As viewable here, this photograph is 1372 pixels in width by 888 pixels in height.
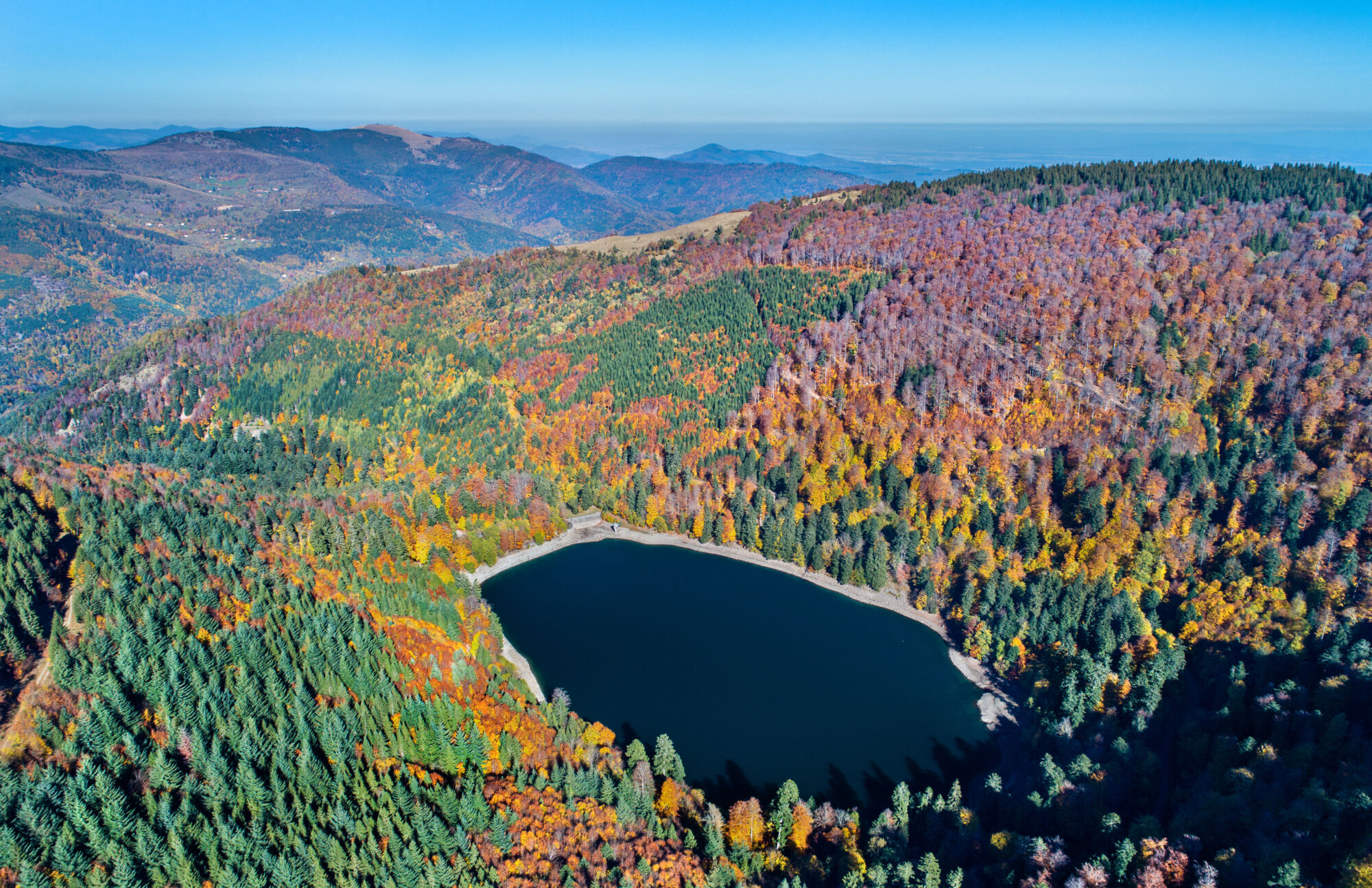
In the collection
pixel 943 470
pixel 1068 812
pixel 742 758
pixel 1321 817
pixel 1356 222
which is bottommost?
pixel 742 758

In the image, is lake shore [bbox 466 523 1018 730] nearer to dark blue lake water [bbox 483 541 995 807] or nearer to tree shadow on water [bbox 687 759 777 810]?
dark blue lake water [bbox 483 541 995 807]

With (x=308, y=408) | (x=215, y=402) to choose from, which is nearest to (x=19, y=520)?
(x=308, y=408)

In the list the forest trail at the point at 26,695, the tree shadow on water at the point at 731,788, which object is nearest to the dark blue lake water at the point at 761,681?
the tree shadow on water at the point at 731,788

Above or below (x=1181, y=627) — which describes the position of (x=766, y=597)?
below

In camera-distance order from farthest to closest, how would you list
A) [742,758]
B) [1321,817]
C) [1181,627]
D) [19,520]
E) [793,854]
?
[1181,627] < [19,520] < [742,758] < [793,854] < [1321,817]

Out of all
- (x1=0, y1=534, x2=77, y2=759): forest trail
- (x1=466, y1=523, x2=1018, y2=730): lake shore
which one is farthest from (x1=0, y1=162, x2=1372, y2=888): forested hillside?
(x1=466, y1=523, x2=1018, y2=730): lake shore

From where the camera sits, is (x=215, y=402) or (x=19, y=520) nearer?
(x=19, y=520)

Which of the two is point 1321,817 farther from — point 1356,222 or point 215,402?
point 215,402
